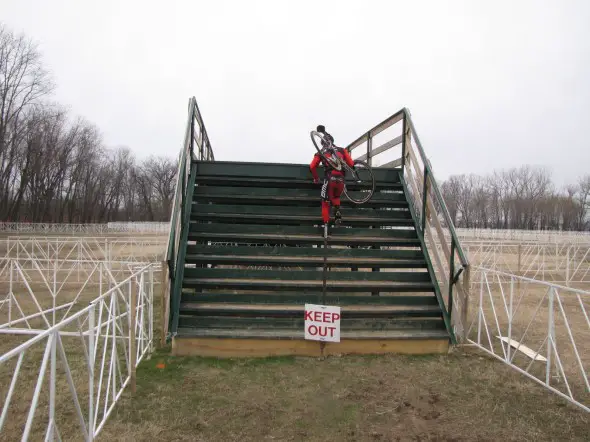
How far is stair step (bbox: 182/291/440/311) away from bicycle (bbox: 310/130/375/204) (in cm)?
174

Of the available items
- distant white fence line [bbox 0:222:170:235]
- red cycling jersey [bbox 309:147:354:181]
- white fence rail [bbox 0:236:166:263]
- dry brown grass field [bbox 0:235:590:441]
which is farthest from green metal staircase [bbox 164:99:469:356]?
distant white fence line [bbox 0:222:170:235]

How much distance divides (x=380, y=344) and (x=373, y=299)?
738 mm

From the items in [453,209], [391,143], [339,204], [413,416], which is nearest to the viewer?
[413,416]

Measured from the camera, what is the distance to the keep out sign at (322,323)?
16.3 feet

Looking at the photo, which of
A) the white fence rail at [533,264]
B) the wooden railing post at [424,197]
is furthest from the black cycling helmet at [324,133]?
the white fence rail at [533,264]

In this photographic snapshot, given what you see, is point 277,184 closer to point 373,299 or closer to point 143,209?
point 373,299

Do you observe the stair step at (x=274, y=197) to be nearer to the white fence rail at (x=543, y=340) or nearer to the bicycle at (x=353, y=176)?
the bicycle at (x=353, y=176)

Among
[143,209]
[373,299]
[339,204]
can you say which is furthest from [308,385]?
[143,209]

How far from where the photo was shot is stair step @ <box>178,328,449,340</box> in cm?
509

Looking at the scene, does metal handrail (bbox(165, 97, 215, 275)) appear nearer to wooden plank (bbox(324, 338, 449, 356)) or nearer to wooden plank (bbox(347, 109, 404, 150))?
wooden plank (bbox(324, 338, 449, 356))

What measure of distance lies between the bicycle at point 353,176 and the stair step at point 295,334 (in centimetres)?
227

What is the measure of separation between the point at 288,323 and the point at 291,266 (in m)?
0.94

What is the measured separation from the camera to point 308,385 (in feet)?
14.2

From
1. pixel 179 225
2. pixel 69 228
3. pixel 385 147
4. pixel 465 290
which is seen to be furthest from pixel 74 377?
pixel 69 228
